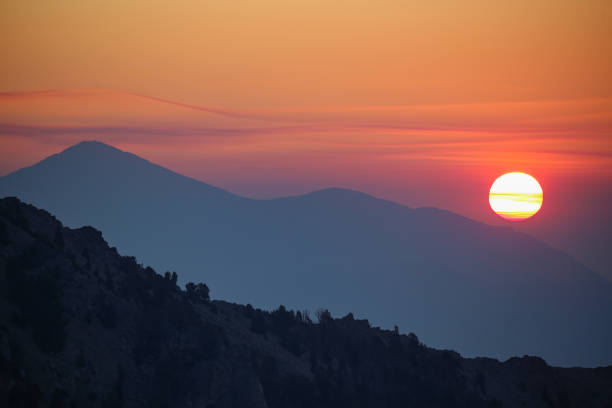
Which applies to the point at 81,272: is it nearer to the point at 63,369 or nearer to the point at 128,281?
the point at 128,281

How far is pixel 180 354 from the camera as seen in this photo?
6512 cm

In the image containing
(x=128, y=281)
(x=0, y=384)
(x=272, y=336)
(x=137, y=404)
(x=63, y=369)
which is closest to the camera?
(x=0, y=384)

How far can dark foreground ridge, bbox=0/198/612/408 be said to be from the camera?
182ft

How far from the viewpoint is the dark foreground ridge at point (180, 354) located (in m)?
55.4

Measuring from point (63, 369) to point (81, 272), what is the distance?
45.0ft

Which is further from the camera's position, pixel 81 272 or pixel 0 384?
pixel 81 272

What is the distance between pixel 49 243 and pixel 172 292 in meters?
13.0

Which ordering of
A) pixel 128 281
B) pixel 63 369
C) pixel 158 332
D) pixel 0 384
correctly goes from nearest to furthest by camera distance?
pixel 0 384 < pixel 63 369 < pixel 158 332 < pixel 128 281

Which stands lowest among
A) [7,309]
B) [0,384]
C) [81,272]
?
[0,384]

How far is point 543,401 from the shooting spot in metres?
83.1

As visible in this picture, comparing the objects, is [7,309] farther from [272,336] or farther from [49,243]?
[272,336]

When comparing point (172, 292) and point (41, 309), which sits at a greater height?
point (172, 292)

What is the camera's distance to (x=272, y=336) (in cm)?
7706

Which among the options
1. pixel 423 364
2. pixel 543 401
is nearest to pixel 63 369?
pixel 423 364
